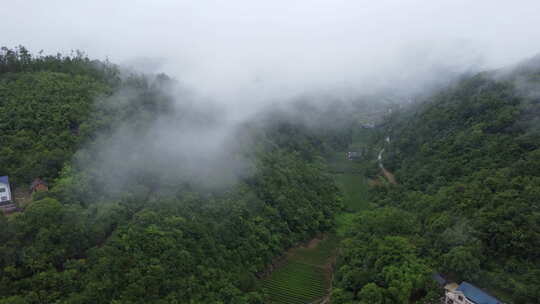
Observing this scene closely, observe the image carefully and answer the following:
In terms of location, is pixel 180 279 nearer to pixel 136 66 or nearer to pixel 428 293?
pixel 428 293

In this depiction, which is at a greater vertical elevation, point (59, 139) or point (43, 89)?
point (43, 89)

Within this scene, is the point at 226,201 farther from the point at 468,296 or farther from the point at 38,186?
the point at 468,296

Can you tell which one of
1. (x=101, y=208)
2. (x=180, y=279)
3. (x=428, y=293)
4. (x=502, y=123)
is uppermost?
(x=502, y=123)

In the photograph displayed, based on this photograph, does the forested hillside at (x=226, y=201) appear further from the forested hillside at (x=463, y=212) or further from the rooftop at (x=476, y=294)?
the rooftop at (x=476, y=294)

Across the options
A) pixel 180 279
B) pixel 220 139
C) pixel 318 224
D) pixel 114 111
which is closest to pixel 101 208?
pixel 180 279

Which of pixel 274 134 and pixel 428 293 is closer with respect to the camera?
pixel 428 293

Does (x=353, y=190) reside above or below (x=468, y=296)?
above

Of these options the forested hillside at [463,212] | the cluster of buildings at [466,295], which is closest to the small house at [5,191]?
the forested hillside at [463,212]

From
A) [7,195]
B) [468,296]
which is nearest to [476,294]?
[468,296]
